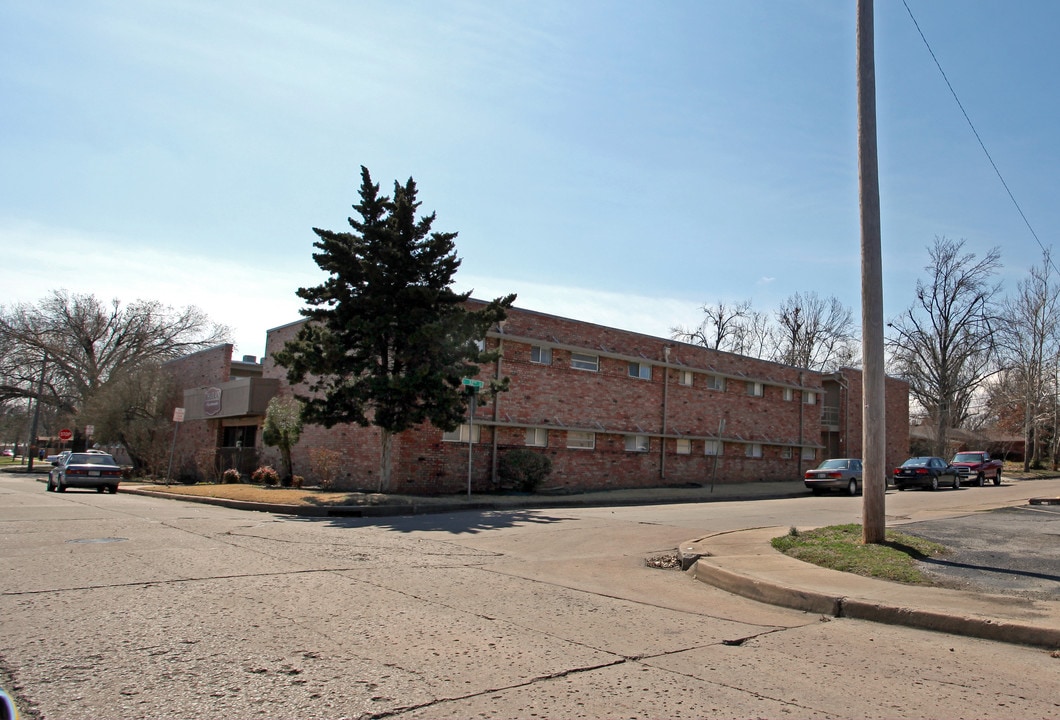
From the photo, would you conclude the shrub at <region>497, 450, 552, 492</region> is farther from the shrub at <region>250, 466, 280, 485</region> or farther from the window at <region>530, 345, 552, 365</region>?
the shrub at <region>250, 466, 280, 485</region>

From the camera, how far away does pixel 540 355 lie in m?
28.0

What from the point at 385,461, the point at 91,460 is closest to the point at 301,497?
the point at 385,461

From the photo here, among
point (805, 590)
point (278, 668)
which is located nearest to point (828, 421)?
point (805, 590)

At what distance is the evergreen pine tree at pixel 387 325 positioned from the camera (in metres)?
20.8

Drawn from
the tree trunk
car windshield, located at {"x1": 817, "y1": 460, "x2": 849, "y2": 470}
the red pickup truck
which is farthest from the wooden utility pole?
the red pickup truck

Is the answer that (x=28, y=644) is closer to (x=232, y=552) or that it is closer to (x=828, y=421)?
(x=232, y=552)

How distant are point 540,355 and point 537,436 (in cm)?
299

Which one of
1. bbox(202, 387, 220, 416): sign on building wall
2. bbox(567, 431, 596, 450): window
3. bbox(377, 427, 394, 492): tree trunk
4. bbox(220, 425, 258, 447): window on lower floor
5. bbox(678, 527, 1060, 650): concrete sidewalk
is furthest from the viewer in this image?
bbox(202, 387, 220, 416): sign on building wall

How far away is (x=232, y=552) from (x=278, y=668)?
5.79m

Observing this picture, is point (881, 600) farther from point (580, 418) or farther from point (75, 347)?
point (75, 347)

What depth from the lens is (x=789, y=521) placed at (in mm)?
16703

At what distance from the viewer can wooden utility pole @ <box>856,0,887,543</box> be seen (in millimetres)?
10398

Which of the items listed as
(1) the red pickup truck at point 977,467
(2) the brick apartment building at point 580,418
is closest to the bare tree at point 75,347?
(2) the brick apartment building at point 580,418

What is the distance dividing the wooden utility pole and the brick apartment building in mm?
12990
